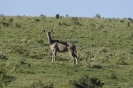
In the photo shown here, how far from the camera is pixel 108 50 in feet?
107

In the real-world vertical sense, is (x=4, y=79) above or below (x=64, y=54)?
below

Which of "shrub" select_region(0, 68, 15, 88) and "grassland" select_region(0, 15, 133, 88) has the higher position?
"grassland" select_region(0, 15, 133, 88)

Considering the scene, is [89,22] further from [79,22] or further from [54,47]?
[54,47]

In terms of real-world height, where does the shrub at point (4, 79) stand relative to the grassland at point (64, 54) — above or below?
below

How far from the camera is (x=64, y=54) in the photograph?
29.3m

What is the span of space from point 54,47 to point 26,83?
24.6 ft

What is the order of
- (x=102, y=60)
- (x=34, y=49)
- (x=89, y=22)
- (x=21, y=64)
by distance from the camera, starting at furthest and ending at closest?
(x=89, y=22), (x=34, y=49), (x=102, y=60), (x=21, y=64)

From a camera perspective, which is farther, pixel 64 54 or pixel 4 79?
pixel 64 54

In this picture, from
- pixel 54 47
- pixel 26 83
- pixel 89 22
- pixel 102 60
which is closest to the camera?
pixel 26 83

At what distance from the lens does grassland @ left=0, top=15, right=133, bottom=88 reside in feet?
63.6

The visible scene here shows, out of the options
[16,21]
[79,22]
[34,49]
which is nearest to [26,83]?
[34,49]

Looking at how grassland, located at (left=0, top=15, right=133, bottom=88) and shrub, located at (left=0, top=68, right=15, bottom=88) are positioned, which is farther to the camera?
grassland, located at (left=0, top=15, right=133, bottom=88)

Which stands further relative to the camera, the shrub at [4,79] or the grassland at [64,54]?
the grassland at [64,54]

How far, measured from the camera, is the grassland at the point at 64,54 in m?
19.4
